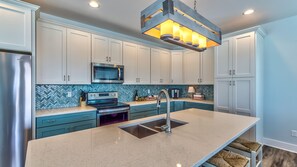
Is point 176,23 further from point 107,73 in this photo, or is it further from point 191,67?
point 191,67

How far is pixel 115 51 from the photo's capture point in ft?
10.6

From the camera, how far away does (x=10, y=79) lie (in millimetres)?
1772

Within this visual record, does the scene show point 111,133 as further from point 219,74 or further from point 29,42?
point 219,74

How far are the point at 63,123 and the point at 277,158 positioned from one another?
3722mm

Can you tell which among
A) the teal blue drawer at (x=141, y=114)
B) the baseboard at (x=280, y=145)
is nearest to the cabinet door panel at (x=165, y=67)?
the teal blue drawer at (x=141, y=114)

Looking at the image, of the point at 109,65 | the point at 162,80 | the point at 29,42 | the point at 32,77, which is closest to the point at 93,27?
the point at 109,65

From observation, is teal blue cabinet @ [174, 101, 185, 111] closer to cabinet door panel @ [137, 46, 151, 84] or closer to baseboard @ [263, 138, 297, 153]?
cabinet door panel @ [137, 46, 151, 84]

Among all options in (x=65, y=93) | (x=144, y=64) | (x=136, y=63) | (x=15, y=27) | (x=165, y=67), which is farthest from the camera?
(x=165, y=67)

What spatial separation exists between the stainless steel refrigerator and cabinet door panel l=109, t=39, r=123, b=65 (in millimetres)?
1504

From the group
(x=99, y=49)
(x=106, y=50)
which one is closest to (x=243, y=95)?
(x=106, y=50)

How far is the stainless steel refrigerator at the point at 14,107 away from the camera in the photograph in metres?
1.74

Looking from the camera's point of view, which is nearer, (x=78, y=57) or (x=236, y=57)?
(x=78, y=57)

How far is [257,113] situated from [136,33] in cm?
315

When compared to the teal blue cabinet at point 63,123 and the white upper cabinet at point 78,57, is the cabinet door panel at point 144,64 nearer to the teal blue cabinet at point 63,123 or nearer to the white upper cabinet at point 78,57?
the white upper cabinet at point 78,57
